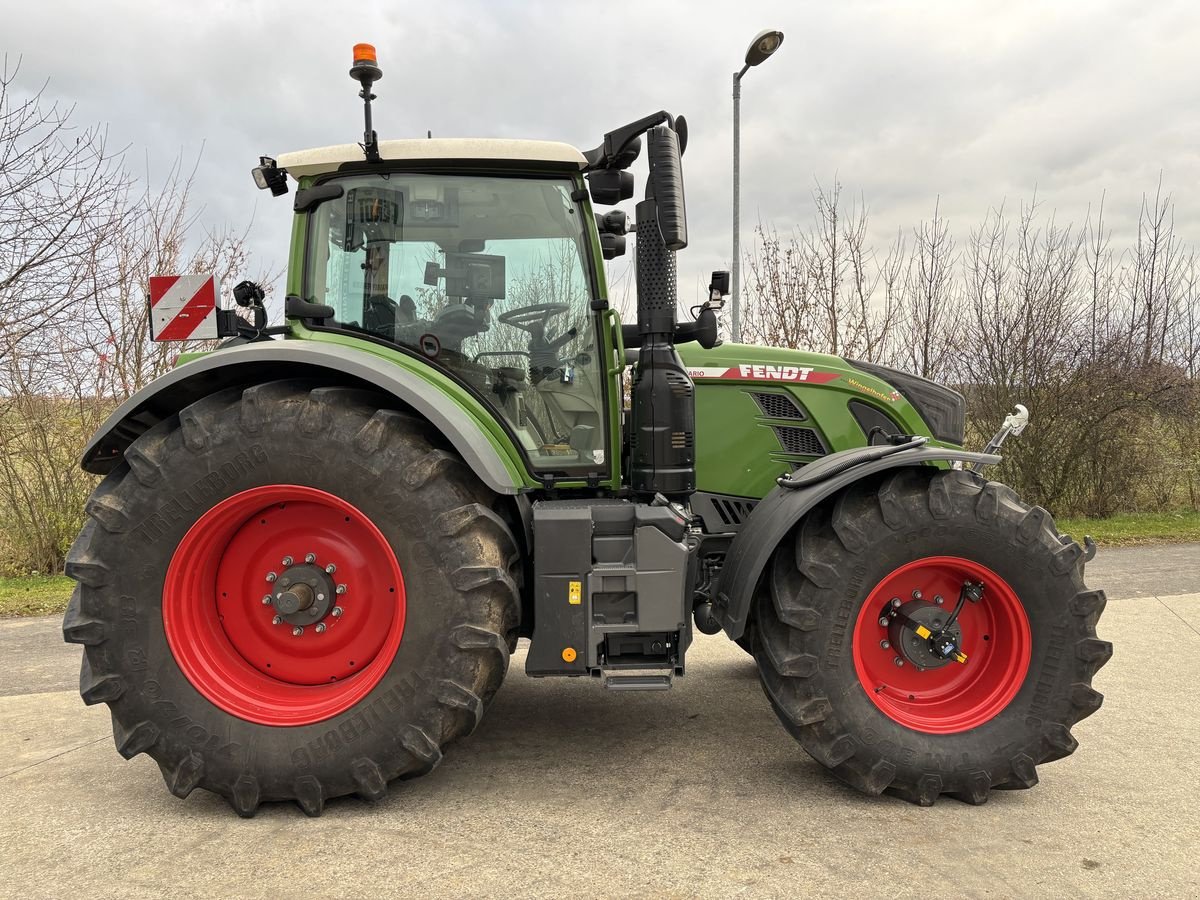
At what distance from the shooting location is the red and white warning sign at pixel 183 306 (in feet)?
12.2

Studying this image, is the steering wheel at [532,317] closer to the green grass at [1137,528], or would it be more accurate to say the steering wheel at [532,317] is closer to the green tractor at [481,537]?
the green tractor at [481,537]

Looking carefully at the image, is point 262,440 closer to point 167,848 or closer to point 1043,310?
point 167,848

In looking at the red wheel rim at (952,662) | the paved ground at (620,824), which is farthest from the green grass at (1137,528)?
the red wheel rim at (952,662)

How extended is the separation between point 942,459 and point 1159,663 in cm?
263

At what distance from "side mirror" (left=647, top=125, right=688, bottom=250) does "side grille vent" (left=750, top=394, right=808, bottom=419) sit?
116 cm

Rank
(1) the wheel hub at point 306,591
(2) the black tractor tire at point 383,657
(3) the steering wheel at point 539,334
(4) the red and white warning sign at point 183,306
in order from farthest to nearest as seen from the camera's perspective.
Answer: (4) the red and white warning sign at point 183,306 → (3) the steering wheel at point 539,334 → (1) the wheel hub at point 306,591 → (2) the black tractor tire at point 383,657

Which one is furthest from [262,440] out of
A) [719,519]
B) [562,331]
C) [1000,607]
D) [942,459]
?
[1000,607]

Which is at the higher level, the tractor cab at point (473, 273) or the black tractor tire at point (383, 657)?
the tractor cab at point (473, 273)

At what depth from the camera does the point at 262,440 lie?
2.85m

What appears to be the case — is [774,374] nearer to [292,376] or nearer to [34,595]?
[292,376]

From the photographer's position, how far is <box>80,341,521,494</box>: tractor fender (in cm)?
286

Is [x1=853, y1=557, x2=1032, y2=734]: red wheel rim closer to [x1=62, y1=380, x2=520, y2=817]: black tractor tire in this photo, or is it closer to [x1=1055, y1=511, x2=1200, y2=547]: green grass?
[x1=62, y1=380, x2=520, y2=817]: black tractor tire

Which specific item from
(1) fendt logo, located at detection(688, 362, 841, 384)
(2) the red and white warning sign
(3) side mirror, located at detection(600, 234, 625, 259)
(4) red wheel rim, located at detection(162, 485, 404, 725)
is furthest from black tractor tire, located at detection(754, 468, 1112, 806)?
(2) the red and white warning sign

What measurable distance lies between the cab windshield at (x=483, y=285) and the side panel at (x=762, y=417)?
71 cm
